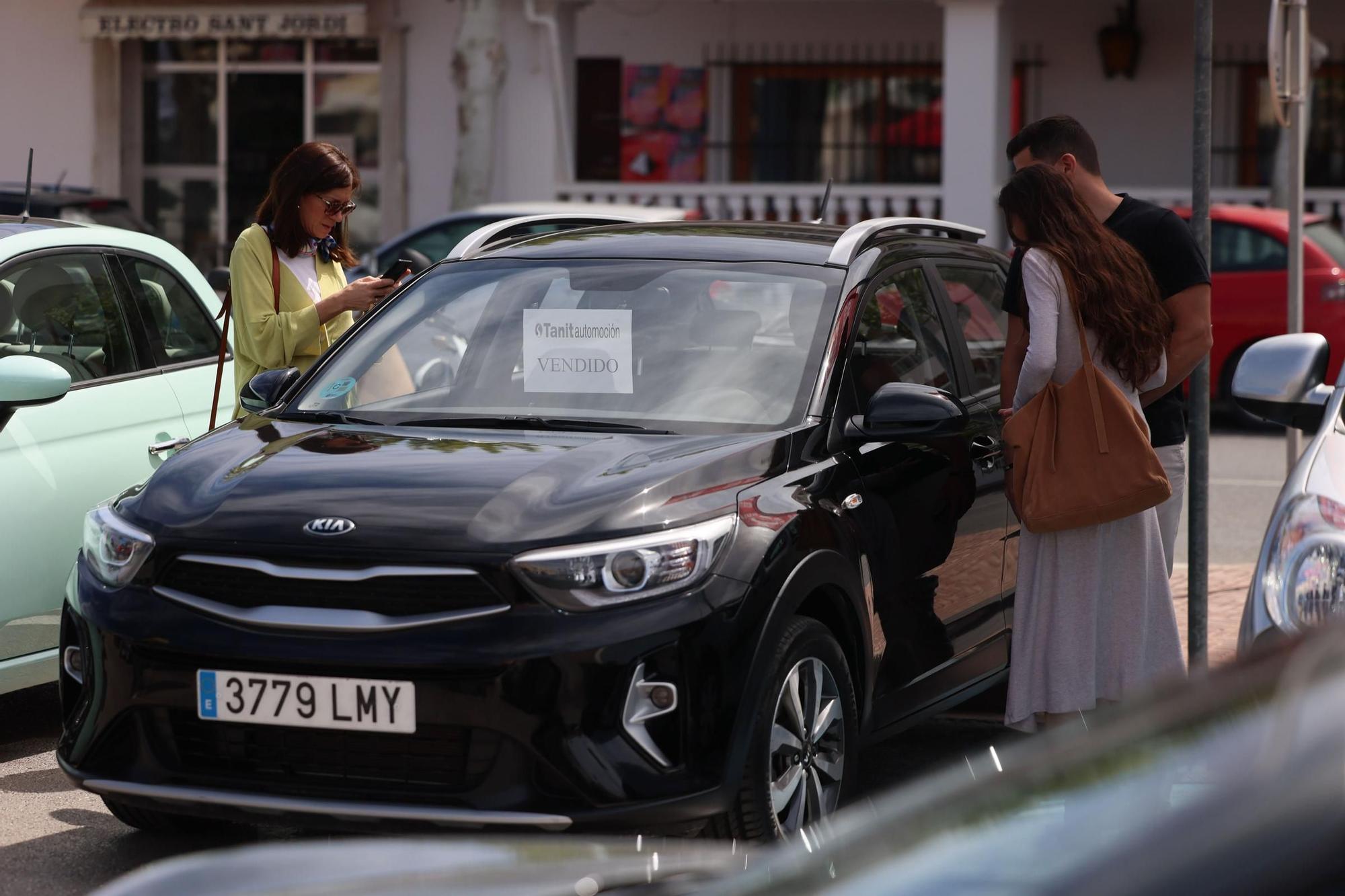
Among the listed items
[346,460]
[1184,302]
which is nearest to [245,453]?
[346,460]

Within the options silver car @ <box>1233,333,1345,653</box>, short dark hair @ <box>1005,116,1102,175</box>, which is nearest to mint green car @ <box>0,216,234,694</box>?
short dark hair @ <box>1005,116,1102,175</box>

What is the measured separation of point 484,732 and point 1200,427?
2878mm

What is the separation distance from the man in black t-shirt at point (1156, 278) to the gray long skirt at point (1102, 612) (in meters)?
0.20

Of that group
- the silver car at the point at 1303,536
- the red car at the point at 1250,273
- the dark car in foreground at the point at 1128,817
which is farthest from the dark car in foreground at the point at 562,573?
the red car at the point at 1250,273

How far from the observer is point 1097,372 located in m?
4.80

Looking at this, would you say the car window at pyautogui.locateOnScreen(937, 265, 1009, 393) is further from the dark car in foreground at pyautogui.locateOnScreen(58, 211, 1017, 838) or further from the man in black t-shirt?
the dark car in foreground at pyautogui.locateOnScreen(58, 211, 1017, 838)

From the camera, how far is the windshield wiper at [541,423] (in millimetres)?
Result: 4566

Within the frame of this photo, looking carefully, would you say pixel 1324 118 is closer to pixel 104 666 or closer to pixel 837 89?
pixel 837 89

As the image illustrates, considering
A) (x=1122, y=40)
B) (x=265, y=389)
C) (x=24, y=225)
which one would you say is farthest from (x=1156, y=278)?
(x=1122, y=40)

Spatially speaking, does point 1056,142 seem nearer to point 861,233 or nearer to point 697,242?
point 861,233

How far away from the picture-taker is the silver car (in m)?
3.69

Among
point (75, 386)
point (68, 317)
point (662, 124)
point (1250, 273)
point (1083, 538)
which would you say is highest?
point (662, 124)

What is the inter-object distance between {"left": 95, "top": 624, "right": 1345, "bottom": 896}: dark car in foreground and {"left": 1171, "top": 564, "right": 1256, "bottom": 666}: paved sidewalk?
A: 4.48m

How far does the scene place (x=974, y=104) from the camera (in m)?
18.2
